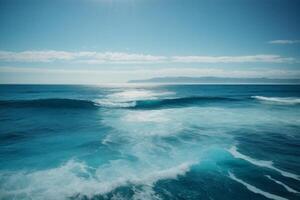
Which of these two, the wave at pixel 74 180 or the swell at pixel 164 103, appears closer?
the wave at pixel 74 180

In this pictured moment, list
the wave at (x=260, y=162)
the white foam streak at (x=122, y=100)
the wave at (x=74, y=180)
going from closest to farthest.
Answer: the wave at (x=74, y=180) < the wave at (x=260, y=162) < the white foam streak at (x=122, y=100)

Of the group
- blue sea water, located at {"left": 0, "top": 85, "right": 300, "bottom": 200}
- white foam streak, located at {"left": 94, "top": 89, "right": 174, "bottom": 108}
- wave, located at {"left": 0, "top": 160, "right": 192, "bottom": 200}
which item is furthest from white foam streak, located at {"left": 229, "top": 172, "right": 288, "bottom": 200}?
white foam streak, located at {"left": 94, "top": 89, "right": 174, "bottom": 108}

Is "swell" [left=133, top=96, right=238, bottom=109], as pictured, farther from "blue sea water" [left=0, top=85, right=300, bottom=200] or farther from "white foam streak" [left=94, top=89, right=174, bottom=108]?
"blue sea water" [left=0, top=85, right=300, bottom=200]

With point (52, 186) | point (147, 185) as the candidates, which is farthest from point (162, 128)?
point (52, 186)

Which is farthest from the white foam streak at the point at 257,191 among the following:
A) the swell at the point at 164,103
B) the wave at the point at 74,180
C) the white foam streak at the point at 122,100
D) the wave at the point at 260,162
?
the white foam streak at the point at 122,100

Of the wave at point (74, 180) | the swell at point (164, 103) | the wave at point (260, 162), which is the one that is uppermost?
the swell at point (164, 103)

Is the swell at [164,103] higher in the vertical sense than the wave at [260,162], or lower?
higher

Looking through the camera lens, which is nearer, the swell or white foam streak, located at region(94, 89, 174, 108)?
the swell

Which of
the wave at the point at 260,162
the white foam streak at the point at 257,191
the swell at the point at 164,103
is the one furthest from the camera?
the swell at the point at 164,103

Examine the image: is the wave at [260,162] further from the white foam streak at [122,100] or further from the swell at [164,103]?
the white foam streak at [122,100]
